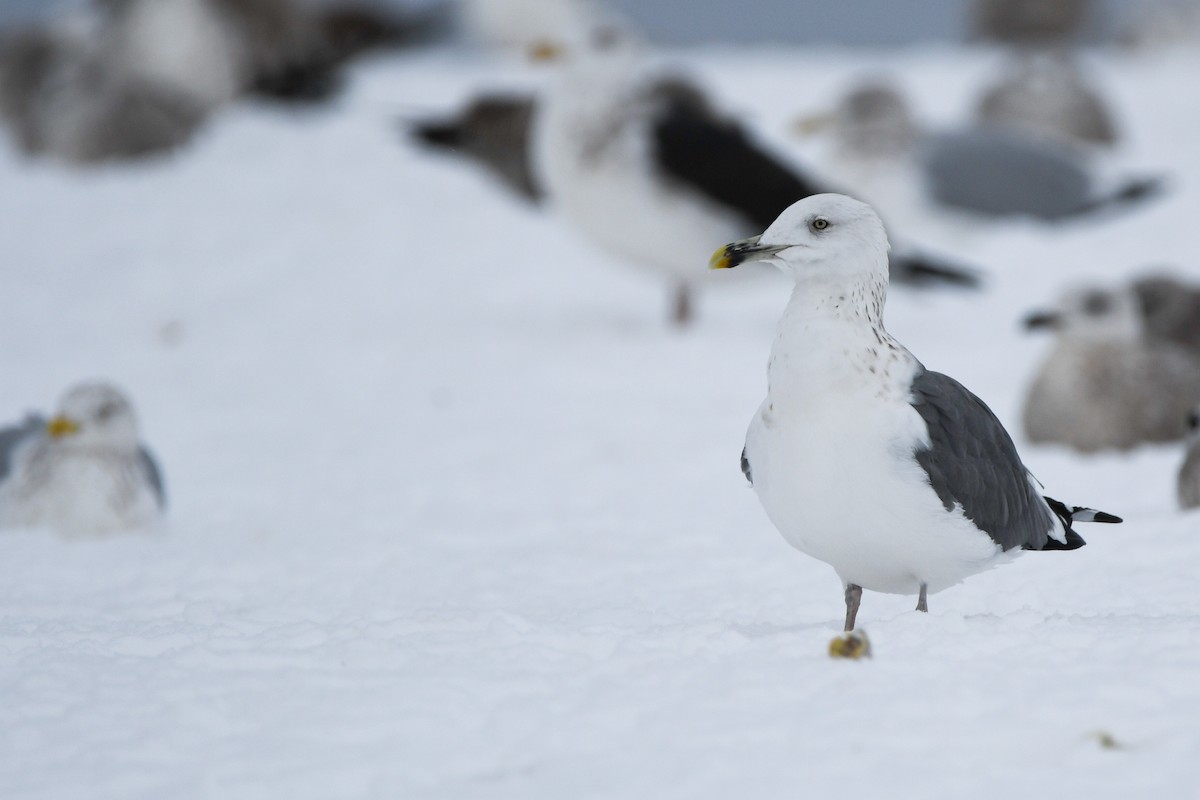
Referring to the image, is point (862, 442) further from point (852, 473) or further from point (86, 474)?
point (86, 474)

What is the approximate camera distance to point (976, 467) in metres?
3.45

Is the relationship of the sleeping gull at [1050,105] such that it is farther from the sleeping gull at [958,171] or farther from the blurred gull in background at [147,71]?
the blurred gull in background at [147,71]

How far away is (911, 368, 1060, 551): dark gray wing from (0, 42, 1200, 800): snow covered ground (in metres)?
0.21

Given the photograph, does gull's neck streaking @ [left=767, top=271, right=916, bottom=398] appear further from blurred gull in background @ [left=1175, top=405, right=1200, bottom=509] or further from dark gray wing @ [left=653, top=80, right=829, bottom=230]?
dark gray wing @ [left=653, top=80, right=829, bottom=230]

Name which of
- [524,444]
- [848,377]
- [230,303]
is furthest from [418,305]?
[848,377]

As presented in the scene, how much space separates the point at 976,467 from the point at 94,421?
325cm

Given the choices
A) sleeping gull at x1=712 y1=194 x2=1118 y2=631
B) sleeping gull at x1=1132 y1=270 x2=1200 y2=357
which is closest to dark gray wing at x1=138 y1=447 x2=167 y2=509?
sleeping gull at x1=712 y1=194 x2=1118 y2=631

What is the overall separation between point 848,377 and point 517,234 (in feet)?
25.6

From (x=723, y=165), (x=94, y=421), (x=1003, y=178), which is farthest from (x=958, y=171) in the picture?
(x=94, y=421)

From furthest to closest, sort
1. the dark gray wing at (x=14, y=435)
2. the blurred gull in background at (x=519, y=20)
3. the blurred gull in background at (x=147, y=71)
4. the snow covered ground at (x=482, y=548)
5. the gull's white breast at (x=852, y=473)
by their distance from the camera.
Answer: the blurred gull in background at (x=519, y=20) < the blurred gull in background at (x=147, y=71) < the dark gray wing at (x=14, y=435) < the gull's white breast at (x=852, y=473) < the snow covered ground at (x=482, y=548)

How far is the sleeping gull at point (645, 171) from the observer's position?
8.40m

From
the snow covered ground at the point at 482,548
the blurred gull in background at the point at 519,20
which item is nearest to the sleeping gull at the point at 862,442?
the snow covered ground at the point at 482,548

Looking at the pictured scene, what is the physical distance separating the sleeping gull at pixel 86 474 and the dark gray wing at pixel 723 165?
3.76 metres

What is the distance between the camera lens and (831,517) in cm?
326
